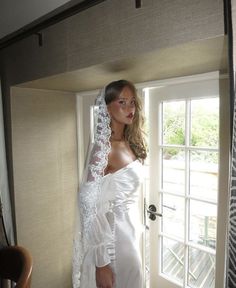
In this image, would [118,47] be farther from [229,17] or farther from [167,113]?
[167,113]

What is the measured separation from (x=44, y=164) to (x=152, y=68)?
3.85 ft

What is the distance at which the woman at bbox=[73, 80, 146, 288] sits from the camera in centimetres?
120

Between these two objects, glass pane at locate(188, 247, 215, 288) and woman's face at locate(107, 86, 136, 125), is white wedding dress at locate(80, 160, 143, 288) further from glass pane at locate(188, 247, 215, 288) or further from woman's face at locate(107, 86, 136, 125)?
glass pane at locate(188, 247, 215, 288)

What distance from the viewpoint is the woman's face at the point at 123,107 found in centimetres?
126

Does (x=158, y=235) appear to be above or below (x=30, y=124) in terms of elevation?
below

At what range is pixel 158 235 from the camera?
1717mm

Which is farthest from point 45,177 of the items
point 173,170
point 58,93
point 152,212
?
point 173,170

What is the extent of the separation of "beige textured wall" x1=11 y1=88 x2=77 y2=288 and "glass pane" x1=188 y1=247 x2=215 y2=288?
1.05 m

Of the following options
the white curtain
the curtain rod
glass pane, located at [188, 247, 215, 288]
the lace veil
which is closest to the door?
glass pane, located at [188, 247, 215, 288]

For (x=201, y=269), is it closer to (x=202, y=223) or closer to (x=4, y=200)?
(x=202, y=223)

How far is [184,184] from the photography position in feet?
5.09

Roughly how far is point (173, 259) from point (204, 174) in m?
0.68

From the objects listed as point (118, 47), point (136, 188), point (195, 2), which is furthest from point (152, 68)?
point (136, 188)

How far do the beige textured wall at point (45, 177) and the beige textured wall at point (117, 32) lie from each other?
392mm
